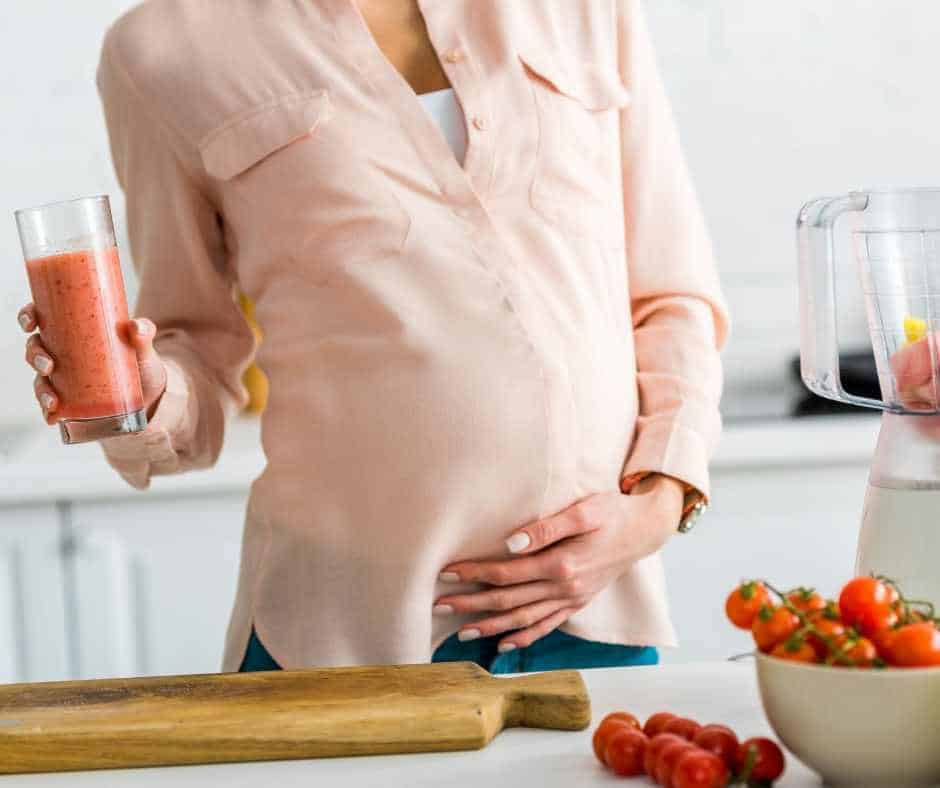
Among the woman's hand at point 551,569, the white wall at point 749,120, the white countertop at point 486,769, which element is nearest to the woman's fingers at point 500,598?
the woman's hand at point 551,569

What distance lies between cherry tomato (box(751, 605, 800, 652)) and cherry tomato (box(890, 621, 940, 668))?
6 cm

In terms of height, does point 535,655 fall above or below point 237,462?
above

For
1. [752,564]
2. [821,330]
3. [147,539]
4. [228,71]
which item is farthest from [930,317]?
[147,539]

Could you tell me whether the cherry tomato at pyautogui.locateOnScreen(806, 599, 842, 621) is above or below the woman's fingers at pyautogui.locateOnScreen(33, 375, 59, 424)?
below

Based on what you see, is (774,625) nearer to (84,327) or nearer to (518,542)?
(518,542)

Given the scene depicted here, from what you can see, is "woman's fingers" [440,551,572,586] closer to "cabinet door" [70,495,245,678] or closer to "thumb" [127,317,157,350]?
"thumb" [127,317,157,350]

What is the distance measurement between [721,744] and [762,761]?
2 centimetres

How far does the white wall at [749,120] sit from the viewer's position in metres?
2.61

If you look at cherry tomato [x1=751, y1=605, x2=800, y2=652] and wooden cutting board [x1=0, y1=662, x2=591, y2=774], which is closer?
cherry tomato [x1=751, y1=605, x2=800, y2=652]

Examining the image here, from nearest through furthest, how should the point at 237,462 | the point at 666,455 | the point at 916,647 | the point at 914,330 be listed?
the point at 916,647, the point at 914,330, the point at 666,455, the point at 237,462

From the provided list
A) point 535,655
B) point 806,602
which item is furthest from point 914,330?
point 535,655

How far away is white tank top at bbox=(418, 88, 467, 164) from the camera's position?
130 centimetres

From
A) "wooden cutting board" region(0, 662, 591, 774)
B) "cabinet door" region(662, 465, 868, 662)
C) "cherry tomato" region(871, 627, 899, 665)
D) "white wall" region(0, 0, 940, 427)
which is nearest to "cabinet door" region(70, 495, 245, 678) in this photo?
"white wall" region(0, 0, 940, 427)

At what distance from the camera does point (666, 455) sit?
1.32 m
